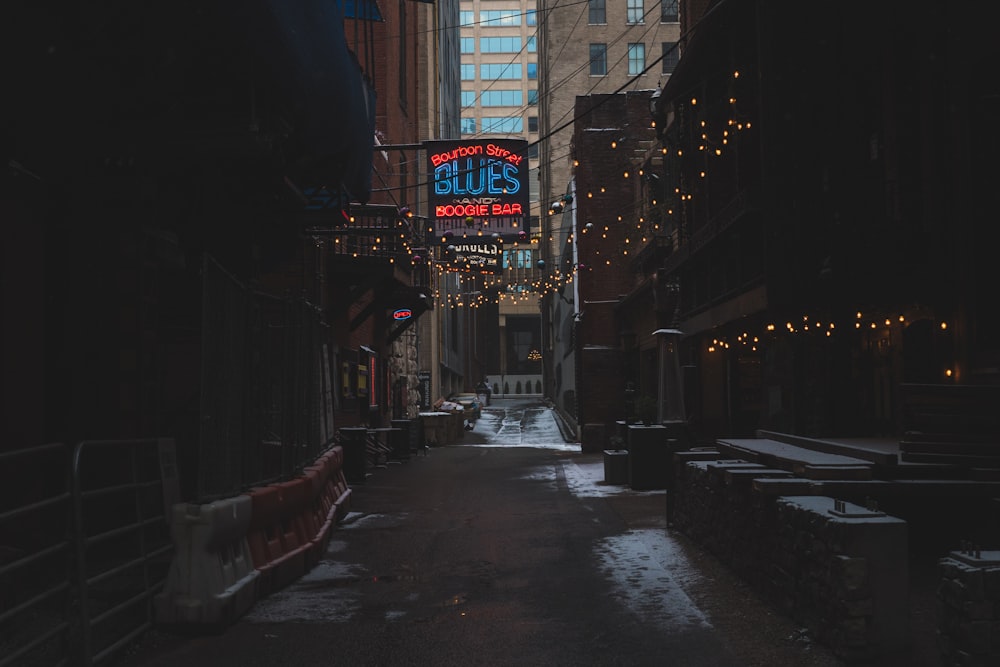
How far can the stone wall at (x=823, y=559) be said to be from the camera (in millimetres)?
5988

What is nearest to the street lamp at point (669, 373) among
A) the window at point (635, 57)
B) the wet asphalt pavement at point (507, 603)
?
the wet asphalt pavement at point (507, 603)

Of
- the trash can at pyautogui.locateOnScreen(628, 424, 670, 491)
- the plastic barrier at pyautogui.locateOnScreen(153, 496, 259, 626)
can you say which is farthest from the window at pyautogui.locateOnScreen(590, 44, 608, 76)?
the plastic barrier at pyautogui.locateOnScreen(153, 496, 259, 626)

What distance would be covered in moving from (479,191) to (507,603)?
1782 cm

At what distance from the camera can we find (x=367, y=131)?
40.2ft

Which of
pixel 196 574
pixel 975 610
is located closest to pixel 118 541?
pixel 196 574

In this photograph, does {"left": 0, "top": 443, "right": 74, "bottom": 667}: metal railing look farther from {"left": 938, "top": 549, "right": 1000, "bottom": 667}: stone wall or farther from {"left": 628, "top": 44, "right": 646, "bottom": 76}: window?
{"left": 628, "top": 44, "right": 646, "bottom": 76}: window

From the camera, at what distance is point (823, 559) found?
6371 millimetres

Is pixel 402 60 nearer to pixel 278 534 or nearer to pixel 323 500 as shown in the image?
pixel 323 500

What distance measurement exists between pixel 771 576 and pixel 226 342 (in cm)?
462

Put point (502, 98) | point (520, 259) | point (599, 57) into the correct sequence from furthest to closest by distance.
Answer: point (502, 98) < point (520, 259) < point (599, 57)

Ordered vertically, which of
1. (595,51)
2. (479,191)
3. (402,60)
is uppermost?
(595,51)

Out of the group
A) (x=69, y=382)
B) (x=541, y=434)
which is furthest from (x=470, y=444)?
(x=69, y=382)

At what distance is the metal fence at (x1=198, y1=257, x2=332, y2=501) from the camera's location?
7.51m

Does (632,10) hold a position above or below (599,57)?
above
